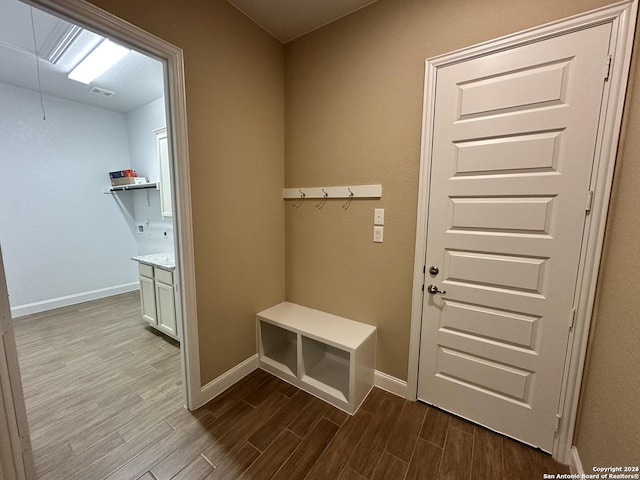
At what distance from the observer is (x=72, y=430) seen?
62.3 inches

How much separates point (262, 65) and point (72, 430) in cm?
292

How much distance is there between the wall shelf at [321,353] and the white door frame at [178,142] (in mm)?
612

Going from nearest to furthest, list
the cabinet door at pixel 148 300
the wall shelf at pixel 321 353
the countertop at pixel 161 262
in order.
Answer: the wall shelf at pixel 321 353 < the countertop at pixel 161 262 < the cabinet door at pixel 148 300

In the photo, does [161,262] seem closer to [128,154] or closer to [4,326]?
[4,326]

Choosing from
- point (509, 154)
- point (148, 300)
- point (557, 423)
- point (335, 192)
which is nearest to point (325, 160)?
point (335, 192)

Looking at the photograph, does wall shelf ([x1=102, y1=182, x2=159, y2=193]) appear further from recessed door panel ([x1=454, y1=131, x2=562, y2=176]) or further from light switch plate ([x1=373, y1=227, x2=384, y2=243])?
recessed door panel ([x1=454, y1=131, x2=562, y2=176])

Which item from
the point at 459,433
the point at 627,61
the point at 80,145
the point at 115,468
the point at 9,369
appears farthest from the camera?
the point at 80,145

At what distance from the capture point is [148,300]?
2812 millimetres

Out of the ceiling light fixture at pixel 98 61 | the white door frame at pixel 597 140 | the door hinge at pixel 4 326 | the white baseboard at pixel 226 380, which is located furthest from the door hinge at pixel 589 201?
the ceiling light fixture at pixel 98 61

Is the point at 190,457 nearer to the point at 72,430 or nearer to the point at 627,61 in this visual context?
the point at 72,430

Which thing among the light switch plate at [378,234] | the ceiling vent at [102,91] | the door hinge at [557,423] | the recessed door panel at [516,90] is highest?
the ceiling vent at [102,91]

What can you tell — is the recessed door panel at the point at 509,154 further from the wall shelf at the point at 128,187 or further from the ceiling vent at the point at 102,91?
the ceiling vent at the point at 102,91

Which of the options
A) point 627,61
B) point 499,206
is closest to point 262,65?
point 499,206

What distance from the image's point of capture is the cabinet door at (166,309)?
2.51 meters
